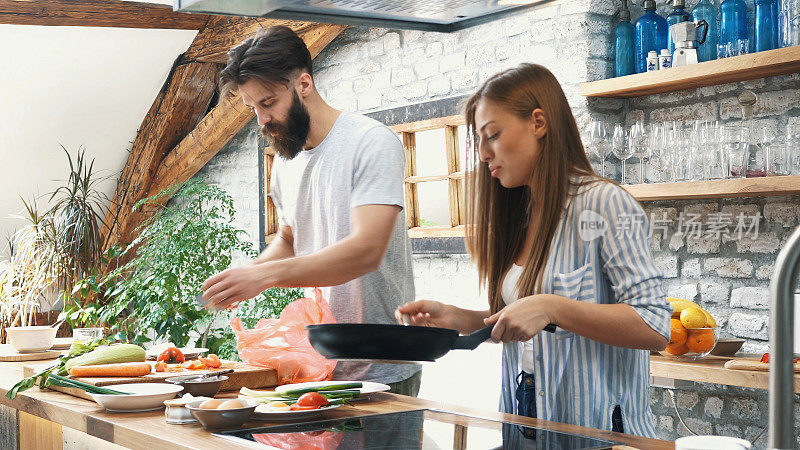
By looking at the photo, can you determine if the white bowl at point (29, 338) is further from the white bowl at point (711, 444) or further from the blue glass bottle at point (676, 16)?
the blue glass bottle at point (676, 16)

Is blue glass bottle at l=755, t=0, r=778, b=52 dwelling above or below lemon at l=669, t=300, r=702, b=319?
above

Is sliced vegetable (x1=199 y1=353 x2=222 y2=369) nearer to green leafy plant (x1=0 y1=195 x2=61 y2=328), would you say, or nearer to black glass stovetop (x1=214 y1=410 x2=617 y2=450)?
black glass stovetop (x1=214 y1=410 x2=617 y2=450)

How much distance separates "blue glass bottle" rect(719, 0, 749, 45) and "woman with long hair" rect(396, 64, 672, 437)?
1857mm

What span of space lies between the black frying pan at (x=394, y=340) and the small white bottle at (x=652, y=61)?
7.62ft

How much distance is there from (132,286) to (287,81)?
2.78m

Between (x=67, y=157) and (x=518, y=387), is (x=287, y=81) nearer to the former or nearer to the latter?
(x=518, y=387)

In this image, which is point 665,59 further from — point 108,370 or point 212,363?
point 108,370

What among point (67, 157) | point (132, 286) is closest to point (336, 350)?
point (132, 286)

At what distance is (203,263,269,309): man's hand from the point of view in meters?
2.09

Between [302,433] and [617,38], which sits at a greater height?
[617,38]

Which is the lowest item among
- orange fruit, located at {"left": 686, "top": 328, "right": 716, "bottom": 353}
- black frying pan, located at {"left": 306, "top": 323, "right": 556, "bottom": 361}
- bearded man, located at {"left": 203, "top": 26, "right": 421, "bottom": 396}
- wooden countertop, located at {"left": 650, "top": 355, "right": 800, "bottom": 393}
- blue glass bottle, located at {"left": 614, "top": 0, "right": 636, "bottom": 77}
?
wooden countertop, located at {"left": 650, "top": 355, "right": 800, "bottom": 393}

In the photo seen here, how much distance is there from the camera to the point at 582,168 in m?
1.97

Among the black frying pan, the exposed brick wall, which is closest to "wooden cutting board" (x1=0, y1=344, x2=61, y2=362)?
the black frying pan

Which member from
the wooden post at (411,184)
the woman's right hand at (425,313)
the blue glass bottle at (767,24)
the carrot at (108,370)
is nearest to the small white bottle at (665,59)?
the blue glass bottle at (767,24)
